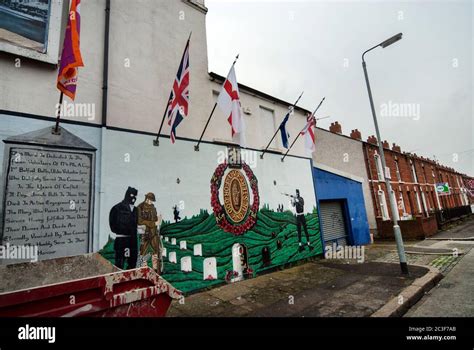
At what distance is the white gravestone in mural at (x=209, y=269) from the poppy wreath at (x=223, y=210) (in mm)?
1200

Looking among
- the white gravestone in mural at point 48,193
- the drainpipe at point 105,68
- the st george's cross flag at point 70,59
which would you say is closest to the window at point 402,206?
the drainpipe at point 105,68

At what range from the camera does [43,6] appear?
20.0 ft

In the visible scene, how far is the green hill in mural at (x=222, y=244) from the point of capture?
→ 23.5 feet

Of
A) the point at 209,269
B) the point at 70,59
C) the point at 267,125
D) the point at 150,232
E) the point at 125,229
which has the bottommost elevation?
the point at 209,269

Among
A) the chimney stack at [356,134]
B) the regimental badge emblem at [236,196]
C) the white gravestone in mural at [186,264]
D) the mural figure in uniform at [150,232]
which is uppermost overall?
the chimney stack at [356,134]

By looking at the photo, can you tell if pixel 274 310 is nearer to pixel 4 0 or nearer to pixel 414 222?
pixel 4 0

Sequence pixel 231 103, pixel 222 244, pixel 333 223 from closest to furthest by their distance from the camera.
Answer: pixel 231 103 < pixel 222 244 < pixel 333 223

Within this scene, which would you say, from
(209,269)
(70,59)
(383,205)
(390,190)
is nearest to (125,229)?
(209,269)

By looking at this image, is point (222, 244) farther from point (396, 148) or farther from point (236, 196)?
point (396, 148)

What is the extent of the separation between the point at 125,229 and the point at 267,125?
8011mm

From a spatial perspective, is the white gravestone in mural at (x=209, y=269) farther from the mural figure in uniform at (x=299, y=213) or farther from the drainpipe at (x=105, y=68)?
the drainpipe at (x=105, y=68)

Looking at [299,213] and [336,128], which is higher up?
[336,128]

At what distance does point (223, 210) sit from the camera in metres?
8.80
